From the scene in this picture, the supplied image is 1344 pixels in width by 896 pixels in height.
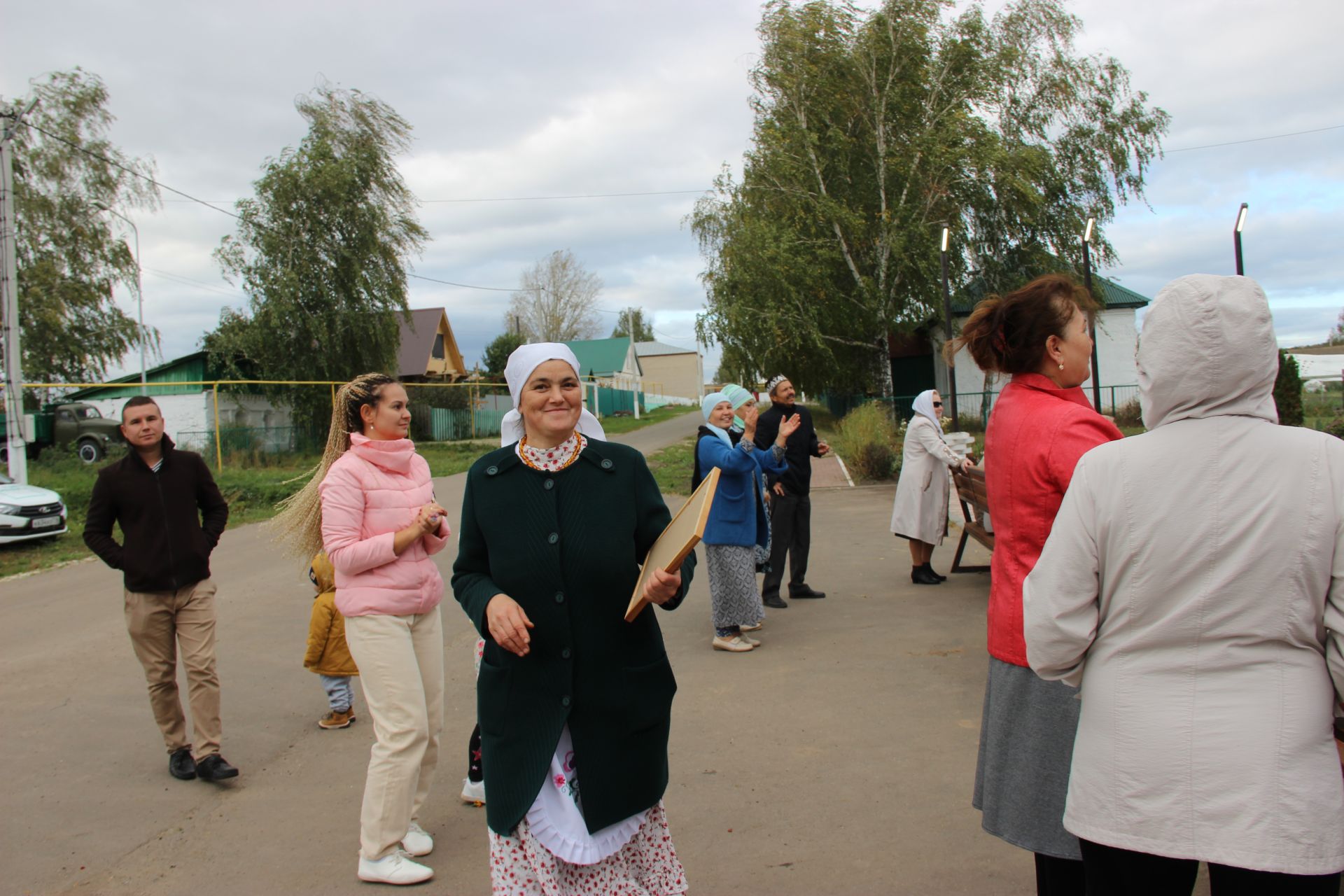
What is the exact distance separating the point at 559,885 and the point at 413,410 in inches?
1122

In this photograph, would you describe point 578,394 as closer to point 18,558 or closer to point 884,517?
point 884,517

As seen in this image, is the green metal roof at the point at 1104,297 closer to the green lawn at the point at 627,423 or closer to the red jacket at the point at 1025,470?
the green lawn at the point at 627,423

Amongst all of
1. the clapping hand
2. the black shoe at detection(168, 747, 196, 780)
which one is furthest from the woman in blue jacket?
the clapping hand

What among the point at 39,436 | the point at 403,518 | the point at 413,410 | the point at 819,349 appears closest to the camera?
the point at 403,518

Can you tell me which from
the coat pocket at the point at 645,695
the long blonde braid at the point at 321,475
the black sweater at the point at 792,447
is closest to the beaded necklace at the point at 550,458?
the coat pocket at the point at 645,695

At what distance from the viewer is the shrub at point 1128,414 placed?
2812 centimetres

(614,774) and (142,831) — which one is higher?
(614,774)

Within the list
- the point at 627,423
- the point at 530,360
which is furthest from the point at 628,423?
the point at 530,360

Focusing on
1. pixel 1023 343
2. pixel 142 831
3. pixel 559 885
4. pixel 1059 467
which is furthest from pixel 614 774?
pixel 142 831

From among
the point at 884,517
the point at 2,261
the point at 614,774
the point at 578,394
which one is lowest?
the point at 884,517

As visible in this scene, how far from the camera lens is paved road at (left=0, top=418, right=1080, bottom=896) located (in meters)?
3.70

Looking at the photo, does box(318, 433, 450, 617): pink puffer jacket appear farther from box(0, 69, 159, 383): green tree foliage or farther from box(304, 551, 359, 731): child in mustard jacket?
box(0, 69, 159, 383): green tree foliage

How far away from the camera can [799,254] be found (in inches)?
1078

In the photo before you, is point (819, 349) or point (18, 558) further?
point (819, 349)
